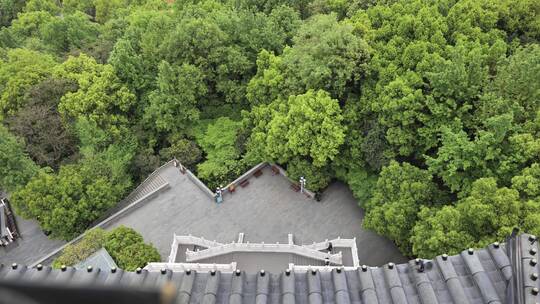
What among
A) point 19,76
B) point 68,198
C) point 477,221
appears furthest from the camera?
point 19,76

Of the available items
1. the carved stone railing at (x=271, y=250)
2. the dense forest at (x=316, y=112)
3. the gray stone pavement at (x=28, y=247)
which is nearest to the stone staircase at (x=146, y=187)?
the dense forest at (x=316, y=112)

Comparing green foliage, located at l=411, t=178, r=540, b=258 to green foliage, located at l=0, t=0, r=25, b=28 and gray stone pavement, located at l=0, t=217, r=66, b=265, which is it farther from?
green foliage, located at l=0, t=0, r=25, b=28

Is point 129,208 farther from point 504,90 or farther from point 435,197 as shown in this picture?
point 504,90

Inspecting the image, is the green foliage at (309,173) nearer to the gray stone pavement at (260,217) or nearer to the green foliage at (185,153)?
the gray stone pavement at (260,217)

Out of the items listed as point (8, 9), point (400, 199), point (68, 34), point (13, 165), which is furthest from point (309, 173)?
point (8, 9)

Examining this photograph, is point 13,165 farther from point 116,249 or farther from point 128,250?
point 128,250
